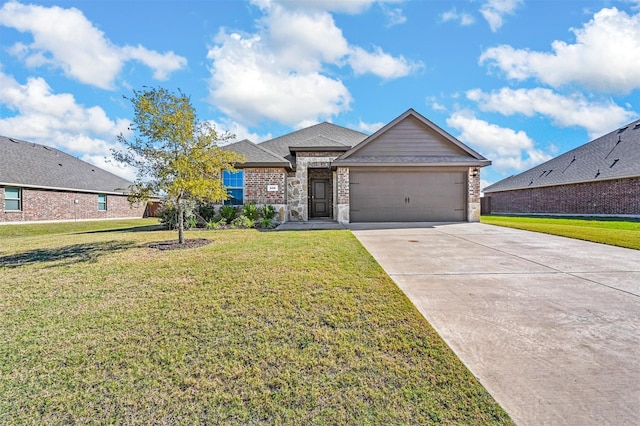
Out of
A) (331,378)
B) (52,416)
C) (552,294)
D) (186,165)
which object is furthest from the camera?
(186,165)

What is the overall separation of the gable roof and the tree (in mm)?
7340

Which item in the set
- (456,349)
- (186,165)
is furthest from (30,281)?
(456,349)

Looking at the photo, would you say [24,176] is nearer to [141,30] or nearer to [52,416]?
[141,30]

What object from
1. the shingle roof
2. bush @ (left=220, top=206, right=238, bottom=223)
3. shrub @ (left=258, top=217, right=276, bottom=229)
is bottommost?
shrub @ (left=258, top=217, right=276, bottom=229)

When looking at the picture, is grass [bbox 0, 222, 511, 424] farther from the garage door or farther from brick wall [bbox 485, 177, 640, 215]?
brick wall [bbox 485, 177, 640, 215]

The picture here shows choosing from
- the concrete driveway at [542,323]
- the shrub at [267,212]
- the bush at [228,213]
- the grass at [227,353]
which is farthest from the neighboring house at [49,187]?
the concrete driveway at [542,323]

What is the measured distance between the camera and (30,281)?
4961 millimetres

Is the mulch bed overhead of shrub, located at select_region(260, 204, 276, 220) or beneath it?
beneath

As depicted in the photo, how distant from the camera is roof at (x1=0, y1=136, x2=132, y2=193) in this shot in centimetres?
1784

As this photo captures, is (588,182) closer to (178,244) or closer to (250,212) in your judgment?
(250,212)

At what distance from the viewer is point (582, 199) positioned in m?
20.3

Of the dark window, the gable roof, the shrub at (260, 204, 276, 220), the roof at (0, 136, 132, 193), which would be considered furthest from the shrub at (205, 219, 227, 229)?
the dark window

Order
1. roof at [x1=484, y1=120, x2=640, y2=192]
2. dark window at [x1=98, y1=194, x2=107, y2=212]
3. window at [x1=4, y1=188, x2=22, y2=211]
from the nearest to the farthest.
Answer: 1. window at [x1=4, y1=188, x2=22, y2=211]
2. roof at [x1=484, y1=120, x2=640, y2=192]
3. dark window at [x1=98, y1=194, x2=107, y2=212]

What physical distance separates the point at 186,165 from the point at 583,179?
24533 mm
